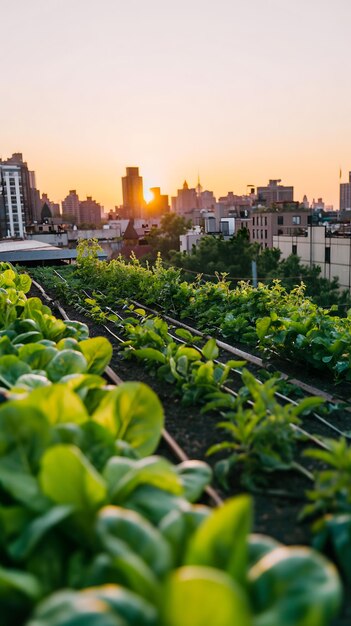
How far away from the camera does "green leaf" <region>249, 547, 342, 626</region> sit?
152cm

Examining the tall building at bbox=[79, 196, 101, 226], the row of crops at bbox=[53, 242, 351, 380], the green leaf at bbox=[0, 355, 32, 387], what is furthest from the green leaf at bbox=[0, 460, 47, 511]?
the tall building at bbox=[79, 196, 101, 226]

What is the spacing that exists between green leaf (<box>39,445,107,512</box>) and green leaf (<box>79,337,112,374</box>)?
186 cm

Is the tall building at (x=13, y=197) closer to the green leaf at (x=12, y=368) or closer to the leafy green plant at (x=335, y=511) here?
the green leaf at (x=12, y=368)

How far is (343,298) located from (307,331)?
26.9 meters

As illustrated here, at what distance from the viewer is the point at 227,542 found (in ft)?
5.69

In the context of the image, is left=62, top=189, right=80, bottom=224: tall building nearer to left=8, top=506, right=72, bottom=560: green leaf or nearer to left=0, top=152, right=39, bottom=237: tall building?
left=0, top=152, right=39, bottom=237: tall building

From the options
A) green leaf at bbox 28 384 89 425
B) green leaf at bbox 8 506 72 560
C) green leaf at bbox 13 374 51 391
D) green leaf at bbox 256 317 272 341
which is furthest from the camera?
green leaf at bbox 256 317 272 341

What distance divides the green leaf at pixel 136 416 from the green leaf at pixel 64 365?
783 mm

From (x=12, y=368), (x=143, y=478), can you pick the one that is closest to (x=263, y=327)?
(x=12, y=368)

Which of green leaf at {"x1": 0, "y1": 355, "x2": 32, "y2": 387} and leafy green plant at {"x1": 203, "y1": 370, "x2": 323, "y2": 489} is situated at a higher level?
green leaf at {"x1": 0, "y1": 355, "x2": 32, "y2": 387}

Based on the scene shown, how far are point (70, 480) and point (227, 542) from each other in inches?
21.3

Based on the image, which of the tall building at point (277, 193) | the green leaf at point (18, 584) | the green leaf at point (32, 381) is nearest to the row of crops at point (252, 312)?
the green leaf at point (32, 381)

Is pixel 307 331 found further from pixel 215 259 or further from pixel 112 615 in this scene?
pixel 215 259

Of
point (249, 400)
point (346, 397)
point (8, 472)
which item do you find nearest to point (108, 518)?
point (8, 472)
